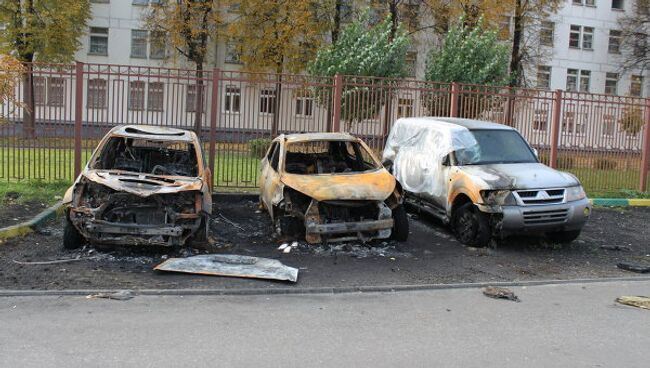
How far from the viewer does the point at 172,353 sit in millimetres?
4578

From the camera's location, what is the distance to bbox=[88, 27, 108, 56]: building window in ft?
124

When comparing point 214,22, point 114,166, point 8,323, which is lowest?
point 8,323

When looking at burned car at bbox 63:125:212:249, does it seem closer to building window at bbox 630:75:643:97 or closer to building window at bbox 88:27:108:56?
building window at bbox 88:27:108:56

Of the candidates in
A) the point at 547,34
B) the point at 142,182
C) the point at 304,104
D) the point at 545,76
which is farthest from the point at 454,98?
the point at 545,76

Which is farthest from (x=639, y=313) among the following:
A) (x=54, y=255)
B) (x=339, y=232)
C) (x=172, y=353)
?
(x=54, y=255)

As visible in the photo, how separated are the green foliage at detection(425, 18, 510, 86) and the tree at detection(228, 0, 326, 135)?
801 cm

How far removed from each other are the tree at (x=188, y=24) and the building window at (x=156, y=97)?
1885 centimetres

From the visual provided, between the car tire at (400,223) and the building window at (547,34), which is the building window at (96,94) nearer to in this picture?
the car tire at (400,223)

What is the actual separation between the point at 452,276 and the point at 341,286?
5.35 ft

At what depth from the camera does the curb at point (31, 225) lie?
8336mm

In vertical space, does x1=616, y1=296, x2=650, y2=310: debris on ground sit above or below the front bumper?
below

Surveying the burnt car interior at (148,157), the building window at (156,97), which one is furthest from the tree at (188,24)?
the burnt car interior at (148,157)

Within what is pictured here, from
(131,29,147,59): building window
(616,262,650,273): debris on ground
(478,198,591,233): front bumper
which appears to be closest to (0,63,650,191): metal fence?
(478,198,591,233): front bumper

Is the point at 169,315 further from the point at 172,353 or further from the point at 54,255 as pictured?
the point at 54,255
